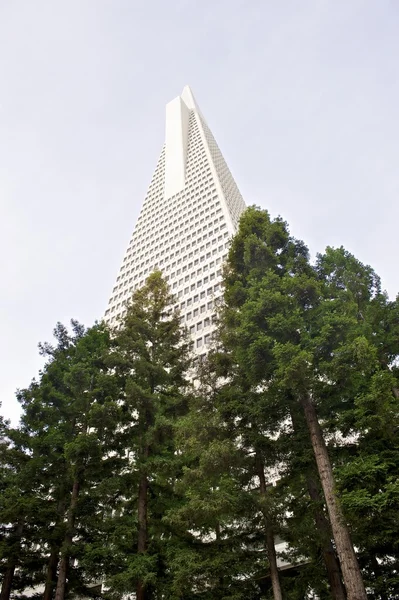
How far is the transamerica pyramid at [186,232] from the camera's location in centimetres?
5000

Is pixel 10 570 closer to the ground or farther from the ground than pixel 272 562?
farther from the ground

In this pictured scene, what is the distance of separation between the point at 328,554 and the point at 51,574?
9.72 metres

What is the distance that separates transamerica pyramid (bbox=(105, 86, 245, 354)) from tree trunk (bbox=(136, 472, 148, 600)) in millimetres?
22203

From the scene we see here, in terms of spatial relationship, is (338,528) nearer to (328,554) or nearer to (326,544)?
(326,544)

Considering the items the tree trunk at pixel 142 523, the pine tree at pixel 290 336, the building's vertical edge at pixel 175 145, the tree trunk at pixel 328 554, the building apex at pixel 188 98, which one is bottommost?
the tree trunk at pixel 328 554

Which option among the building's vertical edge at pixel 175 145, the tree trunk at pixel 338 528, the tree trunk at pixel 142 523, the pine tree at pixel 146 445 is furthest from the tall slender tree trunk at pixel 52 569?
the building's vertical edge at pixel 175 145

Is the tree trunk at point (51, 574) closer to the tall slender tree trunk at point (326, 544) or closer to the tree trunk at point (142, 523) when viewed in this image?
the tree trunk at point (142, 523)

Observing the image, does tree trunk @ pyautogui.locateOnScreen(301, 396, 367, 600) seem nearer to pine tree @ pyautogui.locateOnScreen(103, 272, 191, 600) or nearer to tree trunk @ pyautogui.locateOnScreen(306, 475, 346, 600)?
tree trunk @ pyautogui.locateOnScreen(306, 475, 346, 600)

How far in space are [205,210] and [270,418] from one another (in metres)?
52.5

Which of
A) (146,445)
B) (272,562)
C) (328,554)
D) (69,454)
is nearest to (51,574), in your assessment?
(69,454)

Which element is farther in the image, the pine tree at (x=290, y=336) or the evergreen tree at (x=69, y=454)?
the evergreen tree at (x=69, y=454)

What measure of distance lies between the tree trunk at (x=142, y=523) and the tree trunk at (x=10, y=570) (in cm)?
466

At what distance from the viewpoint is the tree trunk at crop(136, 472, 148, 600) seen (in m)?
12.9

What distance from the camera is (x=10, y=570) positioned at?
53.0 ft
